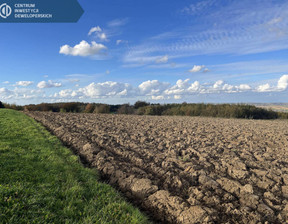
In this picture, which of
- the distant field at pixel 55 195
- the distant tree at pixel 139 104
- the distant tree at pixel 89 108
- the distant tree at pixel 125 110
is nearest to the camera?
the distant field at pixel 55 195

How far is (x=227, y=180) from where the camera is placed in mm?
5121

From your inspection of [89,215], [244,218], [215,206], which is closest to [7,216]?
[89,215]

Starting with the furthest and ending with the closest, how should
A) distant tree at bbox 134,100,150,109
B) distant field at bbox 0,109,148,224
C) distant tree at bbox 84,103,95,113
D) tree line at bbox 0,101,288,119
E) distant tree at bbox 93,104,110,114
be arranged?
distant tree at bbox 134,100,150,109 < distant tree at bbox 84,103,95,113 < distant tree at bbox 93,104,110,114 < tree line at bbox 0,101,288,119 < distant field at bbox 0,109,148,224

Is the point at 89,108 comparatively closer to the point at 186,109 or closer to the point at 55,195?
the point at 186,109

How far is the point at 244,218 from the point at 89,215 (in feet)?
9.97

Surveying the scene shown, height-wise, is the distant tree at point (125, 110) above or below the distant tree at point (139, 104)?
below

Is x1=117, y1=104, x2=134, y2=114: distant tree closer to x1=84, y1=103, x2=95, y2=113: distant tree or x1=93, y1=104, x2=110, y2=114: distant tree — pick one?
x1=93, y1=104, x2=110, y2=114: distant tree

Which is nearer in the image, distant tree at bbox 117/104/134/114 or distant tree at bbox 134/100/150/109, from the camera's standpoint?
distant tree at bbox 117/104/134/114

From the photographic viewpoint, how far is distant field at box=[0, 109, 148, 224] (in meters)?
3.51

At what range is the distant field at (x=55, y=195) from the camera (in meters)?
3.51

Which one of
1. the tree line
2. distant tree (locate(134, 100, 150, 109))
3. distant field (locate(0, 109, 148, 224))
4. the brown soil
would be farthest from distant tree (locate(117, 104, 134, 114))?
distant field (locate(0, 109, 148, 224))

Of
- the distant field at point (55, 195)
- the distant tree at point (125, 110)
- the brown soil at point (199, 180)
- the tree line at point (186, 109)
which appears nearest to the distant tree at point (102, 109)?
the tree line at point (186, 109)

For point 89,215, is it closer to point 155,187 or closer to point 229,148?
point 155,187

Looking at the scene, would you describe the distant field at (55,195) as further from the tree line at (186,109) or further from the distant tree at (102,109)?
the distant tree at (102,109)
